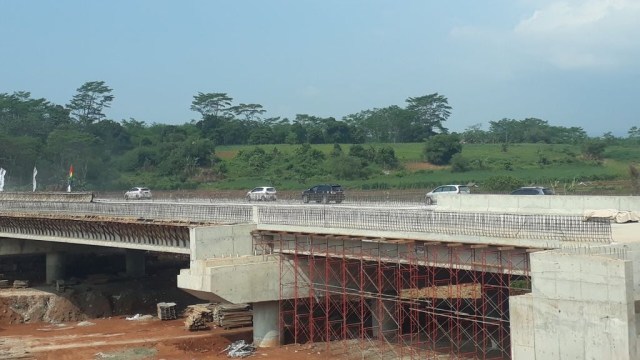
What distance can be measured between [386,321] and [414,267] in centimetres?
542

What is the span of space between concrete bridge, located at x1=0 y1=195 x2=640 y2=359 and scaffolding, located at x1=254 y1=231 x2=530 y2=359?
3.0 inches

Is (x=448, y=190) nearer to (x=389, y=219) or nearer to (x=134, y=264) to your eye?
(x=134, y=264)

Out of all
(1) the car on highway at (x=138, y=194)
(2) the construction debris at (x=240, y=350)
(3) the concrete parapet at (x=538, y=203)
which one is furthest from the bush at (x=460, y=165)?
(2) the construction debris at (x=240, y=350)

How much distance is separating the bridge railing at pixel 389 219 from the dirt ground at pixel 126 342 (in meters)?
5.10

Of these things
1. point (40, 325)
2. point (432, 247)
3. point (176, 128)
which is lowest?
point (40, 325)

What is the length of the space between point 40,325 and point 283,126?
3947 inches

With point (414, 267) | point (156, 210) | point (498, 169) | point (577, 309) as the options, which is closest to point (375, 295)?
point (414, 267)

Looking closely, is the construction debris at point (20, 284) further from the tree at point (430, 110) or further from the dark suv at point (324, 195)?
the tree at point (430, 110)

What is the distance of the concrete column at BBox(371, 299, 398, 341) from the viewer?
3197 cm

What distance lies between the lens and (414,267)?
28062 millimetres

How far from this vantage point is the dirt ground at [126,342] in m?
32.7

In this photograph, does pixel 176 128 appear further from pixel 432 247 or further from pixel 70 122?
pixel 432 247

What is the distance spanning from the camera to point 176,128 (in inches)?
5384

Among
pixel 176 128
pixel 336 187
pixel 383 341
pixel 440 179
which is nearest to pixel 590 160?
pixel 440 179
